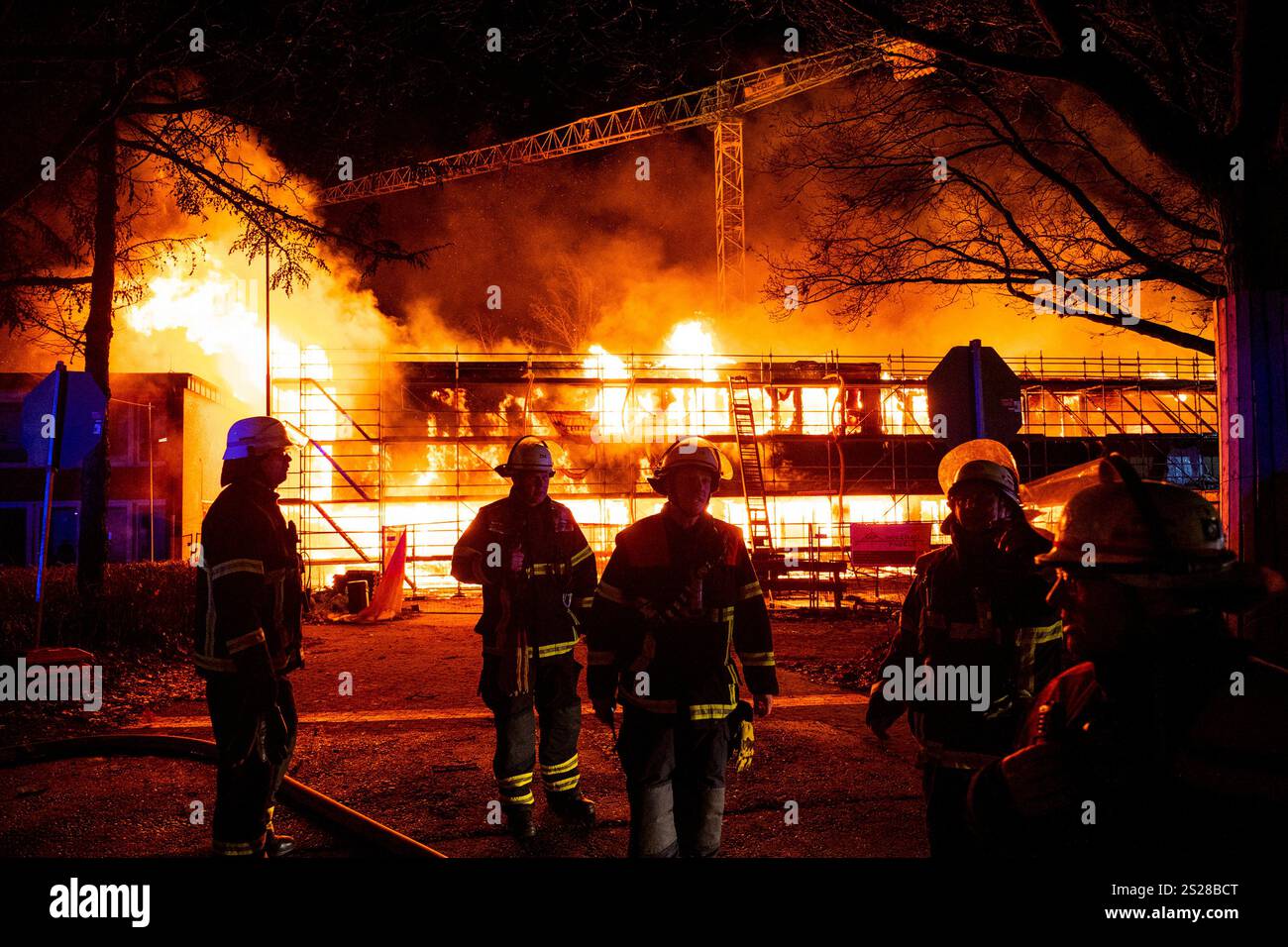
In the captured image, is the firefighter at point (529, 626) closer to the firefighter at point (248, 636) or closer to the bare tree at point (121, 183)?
the firefighter at point (248, 636)

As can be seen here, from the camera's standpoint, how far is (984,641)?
2.93 metres

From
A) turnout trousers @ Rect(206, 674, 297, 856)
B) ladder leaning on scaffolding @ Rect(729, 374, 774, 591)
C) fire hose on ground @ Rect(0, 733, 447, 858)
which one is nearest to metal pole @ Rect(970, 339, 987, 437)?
fire hose on ground @ Rect(0, 733, 447, 858)

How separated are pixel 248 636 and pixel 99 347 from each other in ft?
32.5

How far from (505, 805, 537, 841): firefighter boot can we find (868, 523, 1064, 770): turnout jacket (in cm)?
200

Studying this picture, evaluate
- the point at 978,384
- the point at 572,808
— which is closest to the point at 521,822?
the point at 572,808

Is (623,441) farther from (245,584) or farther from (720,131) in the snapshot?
(720,131)

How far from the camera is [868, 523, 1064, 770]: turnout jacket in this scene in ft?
9.36

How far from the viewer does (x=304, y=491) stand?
20438 mm

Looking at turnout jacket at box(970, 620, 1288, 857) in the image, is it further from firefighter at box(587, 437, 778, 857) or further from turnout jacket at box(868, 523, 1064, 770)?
firefighter at box(587, 437, 778, 857)

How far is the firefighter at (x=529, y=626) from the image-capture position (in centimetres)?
421

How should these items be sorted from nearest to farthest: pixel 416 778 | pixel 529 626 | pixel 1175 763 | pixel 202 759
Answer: pixel 1175 763 → pixel 529 626 → pixel 202 759 → pixel 416 778
